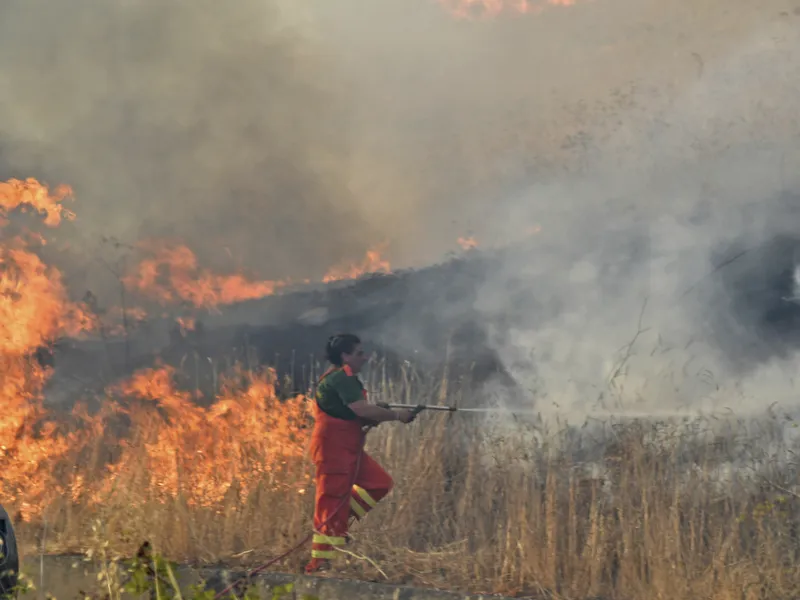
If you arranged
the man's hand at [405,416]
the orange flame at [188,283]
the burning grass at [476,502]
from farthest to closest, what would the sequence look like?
1. the orange flame at [188,283]
2. the man's hand at [405,416]
3. the burning grass at [476,502]

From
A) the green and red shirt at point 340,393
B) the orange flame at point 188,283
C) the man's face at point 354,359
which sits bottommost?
the green and red shirt at point 340,393

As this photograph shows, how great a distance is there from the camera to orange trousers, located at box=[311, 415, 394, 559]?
710cm

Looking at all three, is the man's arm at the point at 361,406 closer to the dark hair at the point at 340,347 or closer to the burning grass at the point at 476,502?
the dark hair at the point at 340,347

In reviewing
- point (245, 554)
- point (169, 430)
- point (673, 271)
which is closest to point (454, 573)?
point (245, 554)

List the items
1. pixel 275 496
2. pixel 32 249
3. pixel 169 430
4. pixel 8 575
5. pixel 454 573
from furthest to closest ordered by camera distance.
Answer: pixel 32 249, pixel 169 430, pixel 275 496, pixel 454 573, pixel 8 575

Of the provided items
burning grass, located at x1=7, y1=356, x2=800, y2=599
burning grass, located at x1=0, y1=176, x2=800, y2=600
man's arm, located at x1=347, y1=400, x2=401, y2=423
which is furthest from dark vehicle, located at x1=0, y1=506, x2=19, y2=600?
man's arm, located at x1=347, y1=400, x2=401, y2=423

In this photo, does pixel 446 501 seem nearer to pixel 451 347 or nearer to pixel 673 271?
pixel 451 347

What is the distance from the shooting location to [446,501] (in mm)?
7711

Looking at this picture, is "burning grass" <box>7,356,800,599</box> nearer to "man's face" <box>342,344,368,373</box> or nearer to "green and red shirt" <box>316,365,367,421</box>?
"green and red shirt" <box>316,365,367,421</box>

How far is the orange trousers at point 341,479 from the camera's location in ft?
23.3

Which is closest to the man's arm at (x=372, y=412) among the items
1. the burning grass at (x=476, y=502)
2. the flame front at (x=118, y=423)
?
the burning grass at (x=476, y=502)

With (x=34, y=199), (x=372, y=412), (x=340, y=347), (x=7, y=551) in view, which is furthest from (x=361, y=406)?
(x=34, y=199)

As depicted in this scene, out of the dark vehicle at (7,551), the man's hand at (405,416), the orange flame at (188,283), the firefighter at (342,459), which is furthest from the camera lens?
the orange flame at (188,283)

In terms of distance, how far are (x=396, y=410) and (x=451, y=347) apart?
10.8 feet
